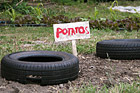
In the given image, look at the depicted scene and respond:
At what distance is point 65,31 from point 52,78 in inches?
59.0

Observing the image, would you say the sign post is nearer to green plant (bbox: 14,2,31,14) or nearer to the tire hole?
the tire hole

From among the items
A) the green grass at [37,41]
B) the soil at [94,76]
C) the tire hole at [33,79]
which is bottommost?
the green grass at [37,41]

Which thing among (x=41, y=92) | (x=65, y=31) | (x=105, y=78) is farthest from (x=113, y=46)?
(x=41, y=92)

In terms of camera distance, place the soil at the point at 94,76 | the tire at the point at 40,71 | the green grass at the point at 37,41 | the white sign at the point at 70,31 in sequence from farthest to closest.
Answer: the green grass at the point at 37,41 → the white sign at the point at 70,31 → the tire at the point at 40,71 → the soil at the point at 94,76

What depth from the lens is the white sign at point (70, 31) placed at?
5164 millimetres

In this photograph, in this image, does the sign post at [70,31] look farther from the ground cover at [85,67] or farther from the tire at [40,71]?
the tire at [40,71]

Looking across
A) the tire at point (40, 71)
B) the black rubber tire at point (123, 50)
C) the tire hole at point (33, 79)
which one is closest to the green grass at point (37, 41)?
the black rubber tire at point (123, 50)

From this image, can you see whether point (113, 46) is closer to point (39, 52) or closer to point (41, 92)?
point (39, 52)

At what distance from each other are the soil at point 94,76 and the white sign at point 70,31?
501mm

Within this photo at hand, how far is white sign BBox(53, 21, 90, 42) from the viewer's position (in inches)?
203

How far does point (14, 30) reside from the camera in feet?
30.5

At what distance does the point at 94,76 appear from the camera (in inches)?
173

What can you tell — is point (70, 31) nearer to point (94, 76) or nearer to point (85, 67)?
point (85, 67)

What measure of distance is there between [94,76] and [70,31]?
1.18m
